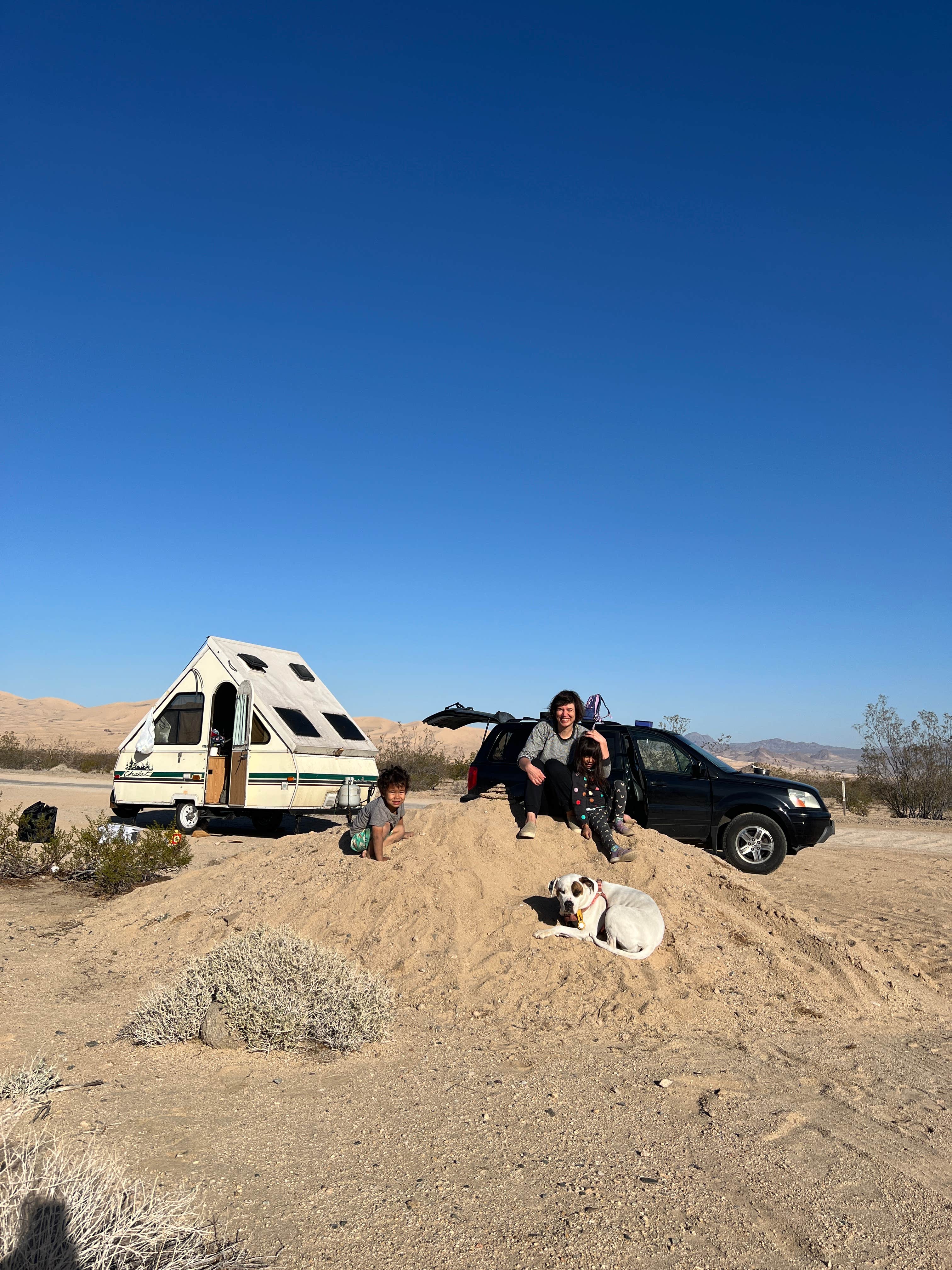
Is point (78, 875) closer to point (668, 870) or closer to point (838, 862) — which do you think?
point (668, 870)

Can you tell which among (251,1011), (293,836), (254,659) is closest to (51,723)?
(254,659)

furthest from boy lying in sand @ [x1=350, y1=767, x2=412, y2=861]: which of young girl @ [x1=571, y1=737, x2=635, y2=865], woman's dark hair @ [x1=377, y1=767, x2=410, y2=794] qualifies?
young girl @ [x1=571, y1=737, x2=635, y2=865]

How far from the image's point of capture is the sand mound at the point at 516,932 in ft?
17.7

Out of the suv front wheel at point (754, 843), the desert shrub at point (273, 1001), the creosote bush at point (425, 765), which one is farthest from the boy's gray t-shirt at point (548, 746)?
the creosote bush at point (425, 765)

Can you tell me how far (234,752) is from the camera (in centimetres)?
1236

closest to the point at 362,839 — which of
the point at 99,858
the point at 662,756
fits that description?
the point at 99,858

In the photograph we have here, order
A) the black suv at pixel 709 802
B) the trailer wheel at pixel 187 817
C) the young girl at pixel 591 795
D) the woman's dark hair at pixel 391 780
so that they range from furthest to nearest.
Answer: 1. the trailer wheel at pixel 187 817
2. the black suv at pixel 709 802
3. the woman's dark hair at pixel 391 780
4. the young girl at pixel 591 795

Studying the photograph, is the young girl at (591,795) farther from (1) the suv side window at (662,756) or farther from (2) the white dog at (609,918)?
(1) the suv side window at (662,756)

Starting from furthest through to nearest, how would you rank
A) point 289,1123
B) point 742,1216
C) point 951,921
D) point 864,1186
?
point 951,921 < point 289,1123 < point 864,1186 < point 742,1216

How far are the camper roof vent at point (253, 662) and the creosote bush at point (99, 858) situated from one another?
11.5 ft

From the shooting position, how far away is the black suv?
9828 millimetres

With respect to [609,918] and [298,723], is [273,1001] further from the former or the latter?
[298,723]

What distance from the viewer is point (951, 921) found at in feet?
27.3

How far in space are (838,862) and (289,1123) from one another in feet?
36.1
